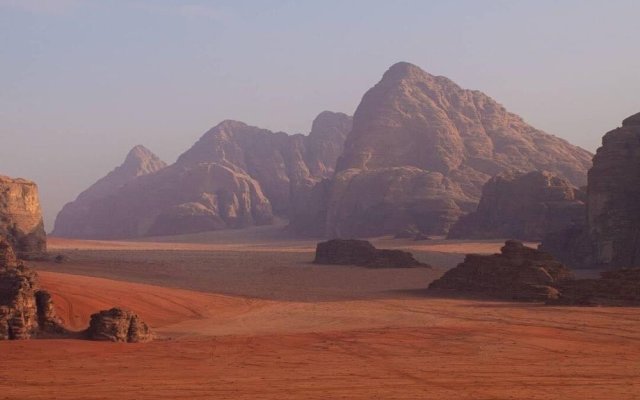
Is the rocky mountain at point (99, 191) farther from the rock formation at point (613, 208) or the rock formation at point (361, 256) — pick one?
the rock formation at point (613, 208)

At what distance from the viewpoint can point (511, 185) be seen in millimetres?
74938

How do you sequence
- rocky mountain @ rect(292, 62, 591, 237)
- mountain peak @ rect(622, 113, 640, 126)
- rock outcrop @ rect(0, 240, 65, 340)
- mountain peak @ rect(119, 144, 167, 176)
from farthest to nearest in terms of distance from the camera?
mountain peak @ rect(119, 144, 167, 176), rocky mountain @ rect(292, 62, 591, 237), mountain peak @ rect(622, 113, 640, 126), rock outcrop @ rect(0, 240, 65, 340)

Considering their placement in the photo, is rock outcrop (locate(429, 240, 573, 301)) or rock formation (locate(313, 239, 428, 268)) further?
rock formation (locate(313, 239, 428, 268))

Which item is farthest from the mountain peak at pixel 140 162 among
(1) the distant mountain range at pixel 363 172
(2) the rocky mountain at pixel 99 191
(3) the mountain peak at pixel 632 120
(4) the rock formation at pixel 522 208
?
(3) the mountain peak at pixel 632 120

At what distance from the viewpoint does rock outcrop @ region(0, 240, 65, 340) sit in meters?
17.7

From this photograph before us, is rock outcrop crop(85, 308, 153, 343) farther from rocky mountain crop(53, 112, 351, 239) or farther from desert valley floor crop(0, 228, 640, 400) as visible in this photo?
rocky mountain crop(53, 112, 351, 239)

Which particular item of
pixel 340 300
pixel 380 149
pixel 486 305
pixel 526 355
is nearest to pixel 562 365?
pixel 526 355

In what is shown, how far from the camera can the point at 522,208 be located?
73.1 metres

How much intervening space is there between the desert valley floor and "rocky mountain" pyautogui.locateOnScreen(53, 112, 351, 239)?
8432cm

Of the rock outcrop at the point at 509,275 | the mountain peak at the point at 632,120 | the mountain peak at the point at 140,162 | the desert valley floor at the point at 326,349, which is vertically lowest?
the desert valley floor at the point at 326,349

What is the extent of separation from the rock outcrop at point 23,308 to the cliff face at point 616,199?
30.9 meters

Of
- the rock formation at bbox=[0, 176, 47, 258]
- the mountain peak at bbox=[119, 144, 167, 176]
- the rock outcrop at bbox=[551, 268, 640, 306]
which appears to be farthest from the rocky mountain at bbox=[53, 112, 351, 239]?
the rock outcrop at bbox=[551, 268, 640, 306]

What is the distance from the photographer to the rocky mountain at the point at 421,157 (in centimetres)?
8912

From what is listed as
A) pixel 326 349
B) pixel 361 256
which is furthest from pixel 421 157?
pixel 326 349
